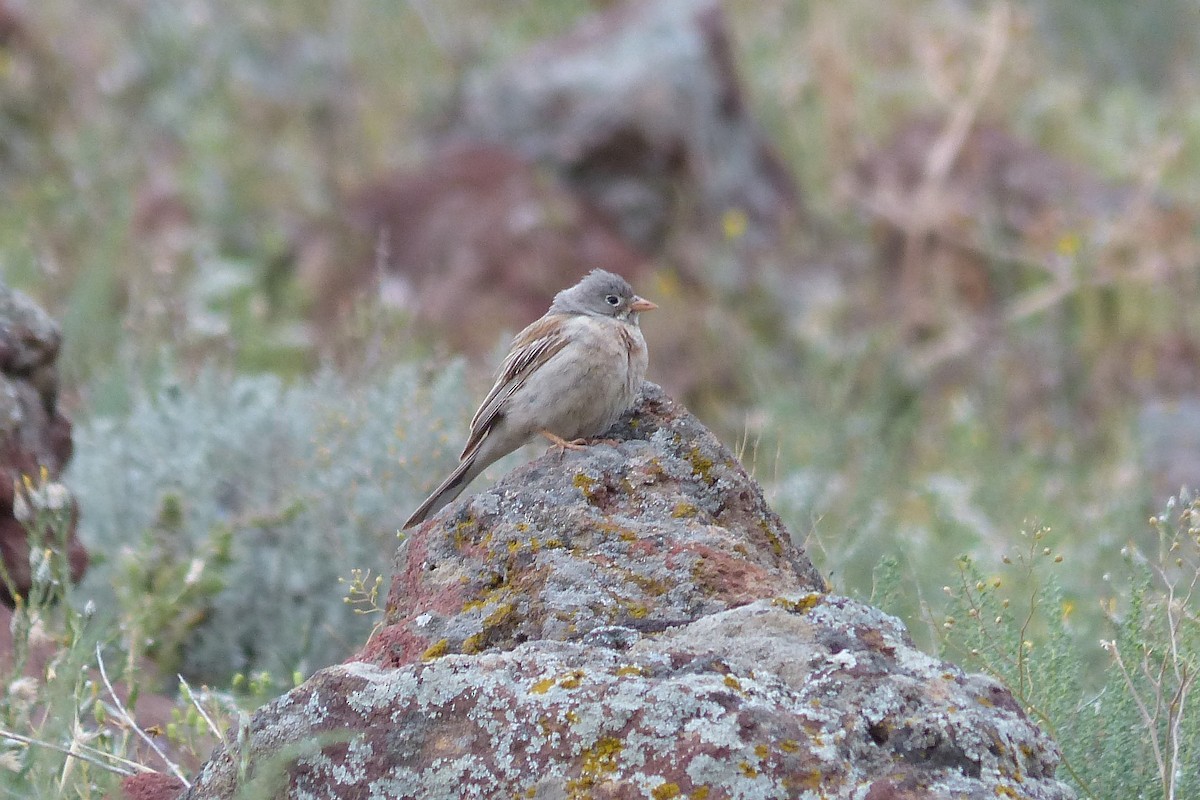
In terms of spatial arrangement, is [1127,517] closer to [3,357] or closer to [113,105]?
[3,357]

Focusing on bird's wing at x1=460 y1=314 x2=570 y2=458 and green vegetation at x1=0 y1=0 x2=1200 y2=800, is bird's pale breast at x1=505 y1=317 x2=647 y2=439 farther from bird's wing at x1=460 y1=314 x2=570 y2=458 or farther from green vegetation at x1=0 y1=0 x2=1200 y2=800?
green vegetation at x1=0 y1=0 x2=1200 y2=800

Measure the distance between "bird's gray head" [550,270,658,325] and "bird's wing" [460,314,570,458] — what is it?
132 mm

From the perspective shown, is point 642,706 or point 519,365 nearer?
point 642,706

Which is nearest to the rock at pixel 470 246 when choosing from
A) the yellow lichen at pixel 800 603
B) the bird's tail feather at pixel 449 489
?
the bird's tail feather at pixel 449 489

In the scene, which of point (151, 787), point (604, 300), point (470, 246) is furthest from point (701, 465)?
point (470, 246)

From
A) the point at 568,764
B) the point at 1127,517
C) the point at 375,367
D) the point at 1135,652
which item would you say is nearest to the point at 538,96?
the point at 375,367

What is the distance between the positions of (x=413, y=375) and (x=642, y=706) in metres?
3.87

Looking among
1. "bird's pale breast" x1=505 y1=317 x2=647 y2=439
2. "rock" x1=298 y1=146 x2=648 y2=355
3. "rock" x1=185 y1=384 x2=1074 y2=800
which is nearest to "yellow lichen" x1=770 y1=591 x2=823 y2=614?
"rock" x1=185 y1=384 x2=1074 y2=800

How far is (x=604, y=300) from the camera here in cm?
496

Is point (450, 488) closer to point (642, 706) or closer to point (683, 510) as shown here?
point (683, 510)

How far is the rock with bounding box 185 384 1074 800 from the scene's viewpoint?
2.63 m

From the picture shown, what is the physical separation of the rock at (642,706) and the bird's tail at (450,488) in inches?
48.2

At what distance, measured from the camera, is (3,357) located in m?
4.64

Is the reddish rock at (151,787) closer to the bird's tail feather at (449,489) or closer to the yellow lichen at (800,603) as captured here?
the yellow lichen at (800,603)
